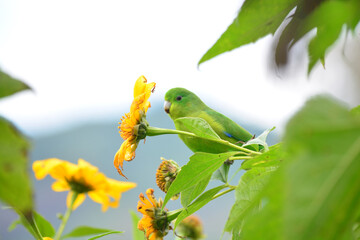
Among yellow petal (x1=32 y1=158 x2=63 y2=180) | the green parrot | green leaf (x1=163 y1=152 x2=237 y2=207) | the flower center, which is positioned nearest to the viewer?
green leaf (x1=163 y1=152 x2=237 y2=207)

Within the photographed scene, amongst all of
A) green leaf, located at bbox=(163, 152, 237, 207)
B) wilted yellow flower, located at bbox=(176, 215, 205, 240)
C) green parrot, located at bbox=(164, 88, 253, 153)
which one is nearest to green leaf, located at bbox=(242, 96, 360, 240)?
green leaf, located at bbox=(163, 152, 237, 207)

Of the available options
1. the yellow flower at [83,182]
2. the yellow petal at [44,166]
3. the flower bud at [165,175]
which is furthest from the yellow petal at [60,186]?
the flower bud at [165,175]

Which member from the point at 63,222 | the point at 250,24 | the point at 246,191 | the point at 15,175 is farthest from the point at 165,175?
the point at 15,175

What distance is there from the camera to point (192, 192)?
0.52 metres

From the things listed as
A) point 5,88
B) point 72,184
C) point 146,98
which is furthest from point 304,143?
point 72,184

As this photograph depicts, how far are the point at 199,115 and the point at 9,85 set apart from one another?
64.5 inches

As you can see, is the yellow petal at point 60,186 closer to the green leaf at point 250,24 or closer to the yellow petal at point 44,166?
the yellow petal at point 44,166

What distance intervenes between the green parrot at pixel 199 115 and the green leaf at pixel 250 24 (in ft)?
3.77

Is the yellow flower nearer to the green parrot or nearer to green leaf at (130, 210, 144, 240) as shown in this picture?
green leaf at (130, 210, 144, 240)

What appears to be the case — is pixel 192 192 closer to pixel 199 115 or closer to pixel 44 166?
pixel 44 166

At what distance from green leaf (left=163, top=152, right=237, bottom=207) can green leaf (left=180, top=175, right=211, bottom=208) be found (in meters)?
0.03

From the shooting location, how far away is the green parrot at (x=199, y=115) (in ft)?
4.99

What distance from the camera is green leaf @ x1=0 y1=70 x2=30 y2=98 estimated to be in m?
0.20

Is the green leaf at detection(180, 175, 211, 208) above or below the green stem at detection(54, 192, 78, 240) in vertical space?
above
